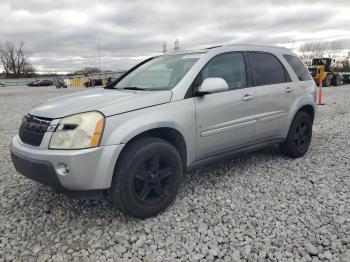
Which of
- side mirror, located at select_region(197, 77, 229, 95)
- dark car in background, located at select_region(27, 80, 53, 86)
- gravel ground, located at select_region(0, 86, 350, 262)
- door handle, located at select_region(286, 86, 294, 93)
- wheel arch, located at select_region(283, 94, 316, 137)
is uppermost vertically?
dark car in background, located at select_region(27, 80, 53, 86)

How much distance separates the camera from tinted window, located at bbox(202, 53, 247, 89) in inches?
134

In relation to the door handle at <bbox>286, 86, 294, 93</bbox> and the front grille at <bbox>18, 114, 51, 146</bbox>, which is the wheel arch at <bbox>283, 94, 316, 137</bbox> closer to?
the door handle at <bbox>286, 86, 294, 93</bbox>

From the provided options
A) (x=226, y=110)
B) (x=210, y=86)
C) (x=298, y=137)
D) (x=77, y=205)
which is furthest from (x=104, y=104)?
(x=298, y=137)

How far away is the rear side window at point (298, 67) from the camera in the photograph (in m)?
4.43

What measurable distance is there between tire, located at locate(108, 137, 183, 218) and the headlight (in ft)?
1.05

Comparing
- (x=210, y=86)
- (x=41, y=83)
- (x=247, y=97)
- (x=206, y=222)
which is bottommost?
(x=206, y=222)

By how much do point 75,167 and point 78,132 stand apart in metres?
0.29

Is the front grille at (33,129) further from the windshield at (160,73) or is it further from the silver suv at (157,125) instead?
the windshield at (160,73)

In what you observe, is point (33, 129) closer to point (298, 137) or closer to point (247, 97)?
point (247, 97)

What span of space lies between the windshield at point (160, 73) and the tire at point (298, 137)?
192cm

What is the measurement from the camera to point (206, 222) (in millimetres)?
2820

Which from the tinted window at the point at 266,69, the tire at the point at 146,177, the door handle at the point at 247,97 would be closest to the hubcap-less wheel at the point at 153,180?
the tire at the point at 146,177

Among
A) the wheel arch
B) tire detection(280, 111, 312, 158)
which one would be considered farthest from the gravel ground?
the wheel arch

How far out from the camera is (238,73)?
369 cm
